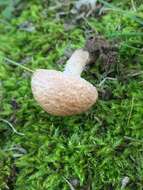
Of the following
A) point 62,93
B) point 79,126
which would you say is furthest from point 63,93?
point 79,126

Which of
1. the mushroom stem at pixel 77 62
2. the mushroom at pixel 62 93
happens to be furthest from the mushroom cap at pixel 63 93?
the mushroom stem at pixel 77 62

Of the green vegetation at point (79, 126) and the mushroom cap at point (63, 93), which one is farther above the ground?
the mushroom cap at point (63, 93)

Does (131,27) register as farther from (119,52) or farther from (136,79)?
(136,79)

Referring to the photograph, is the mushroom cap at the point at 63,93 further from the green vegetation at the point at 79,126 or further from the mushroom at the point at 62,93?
the green vegetation at the point at 79,126

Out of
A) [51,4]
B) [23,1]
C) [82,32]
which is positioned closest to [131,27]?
[82,32]

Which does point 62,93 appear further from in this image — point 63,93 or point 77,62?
point 77,62

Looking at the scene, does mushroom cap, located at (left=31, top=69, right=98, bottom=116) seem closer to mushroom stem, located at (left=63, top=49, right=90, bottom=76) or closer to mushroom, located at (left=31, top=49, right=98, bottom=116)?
mushroom, located at (left=31, top=49, right=98, bottom=116)
